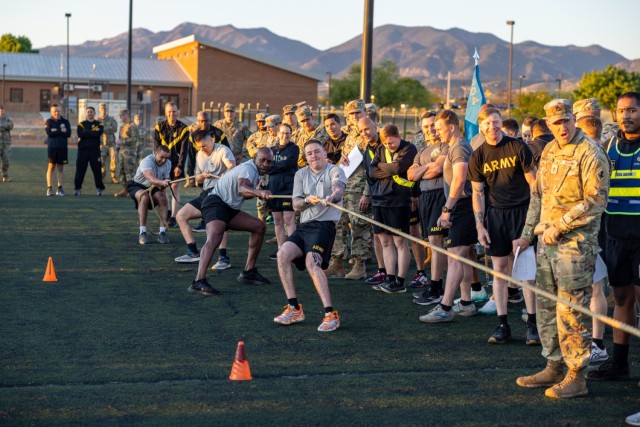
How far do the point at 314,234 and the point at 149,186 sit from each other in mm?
5862

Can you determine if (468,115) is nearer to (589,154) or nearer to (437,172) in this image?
(437,172)

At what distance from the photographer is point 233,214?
1062 centimetres

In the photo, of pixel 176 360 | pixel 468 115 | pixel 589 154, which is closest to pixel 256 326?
pixel 176 360

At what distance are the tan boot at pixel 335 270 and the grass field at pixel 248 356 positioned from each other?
0.37m

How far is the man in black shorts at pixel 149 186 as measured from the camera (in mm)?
13633

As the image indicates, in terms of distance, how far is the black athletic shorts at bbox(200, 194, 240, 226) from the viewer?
34.1ft

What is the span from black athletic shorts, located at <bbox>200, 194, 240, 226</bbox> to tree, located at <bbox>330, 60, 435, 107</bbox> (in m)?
70.5

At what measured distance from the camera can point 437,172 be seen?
9.42m

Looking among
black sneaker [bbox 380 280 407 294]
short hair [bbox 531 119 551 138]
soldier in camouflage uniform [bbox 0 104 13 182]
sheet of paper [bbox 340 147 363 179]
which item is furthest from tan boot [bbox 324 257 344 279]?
soldier in camouflage uniform [bbox 0 104 13 182]

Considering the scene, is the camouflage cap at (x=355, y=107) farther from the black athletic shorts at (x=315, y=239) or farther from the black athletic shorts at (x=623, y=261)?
the black athletic shorts at (x=623, y=261)

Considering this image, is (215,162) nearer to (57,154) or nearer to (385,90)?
(57,154)

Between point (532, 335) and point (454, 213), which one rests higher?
point (454, 213)

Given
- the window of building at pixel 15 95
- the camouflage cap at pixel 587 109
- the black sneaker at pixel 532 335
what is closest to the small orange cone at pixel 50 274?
the black sneaker at pixel 532 335

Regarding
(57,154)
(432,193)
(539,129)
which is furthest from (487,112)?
(57,154)
